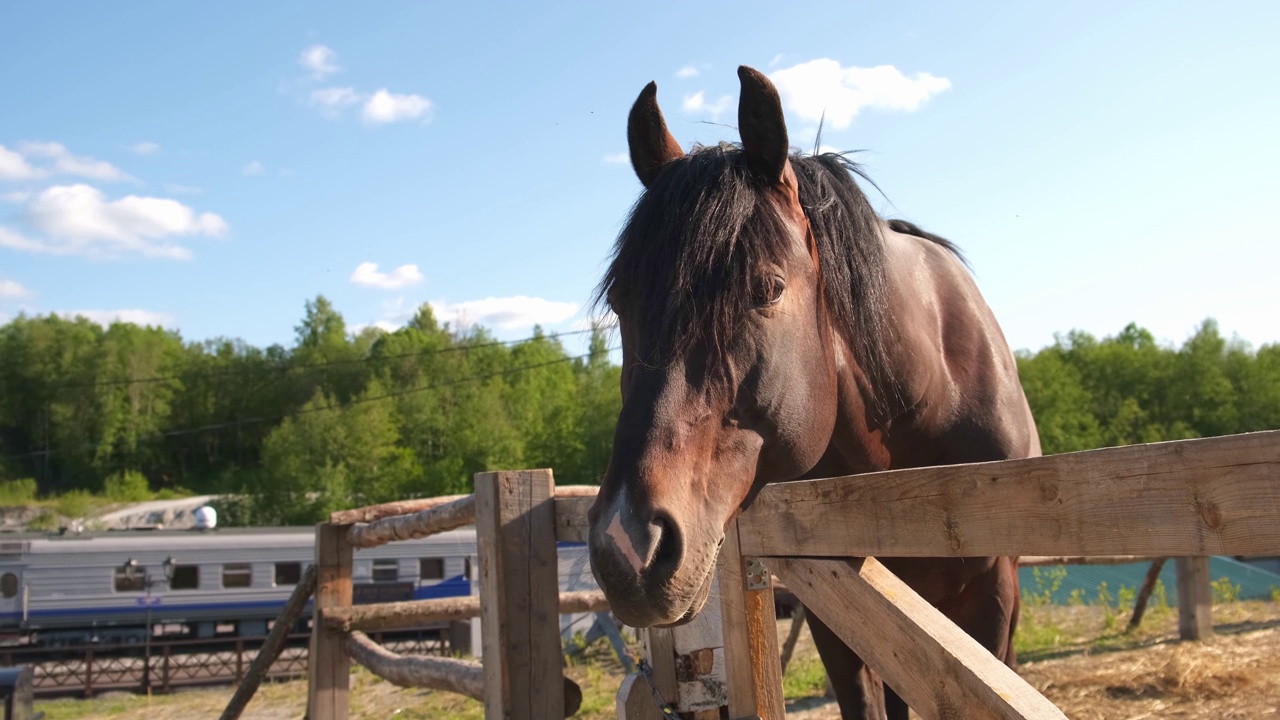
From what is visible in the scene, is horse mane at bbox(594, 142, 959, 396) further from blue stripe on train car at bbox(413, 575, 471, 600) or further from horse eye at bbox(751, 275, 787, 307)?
blue stripe on train car at bbox(413, 575, 471, 600)

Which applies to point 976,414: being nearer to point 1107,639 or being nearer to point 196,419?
point 1107,639

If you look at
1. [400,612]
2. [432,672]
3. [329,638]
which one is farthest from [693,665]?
[329,638]

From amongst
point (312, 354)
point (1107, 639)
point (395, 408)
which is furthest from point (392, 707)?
point (312, 354)

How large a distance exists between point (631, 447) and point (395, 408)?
53059mm

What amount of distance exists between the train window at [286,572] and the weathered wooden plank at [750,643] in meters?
20.6

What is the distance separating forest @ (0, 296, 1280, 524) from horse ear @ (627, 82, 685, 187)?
28921 mm

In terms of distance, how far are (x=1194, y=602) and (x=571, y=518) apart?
698 centimetres

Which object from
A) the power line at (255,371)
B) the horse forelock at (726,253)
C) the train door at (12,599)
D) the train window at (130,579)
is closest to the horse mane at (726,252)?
the horse forelock at (726,253)

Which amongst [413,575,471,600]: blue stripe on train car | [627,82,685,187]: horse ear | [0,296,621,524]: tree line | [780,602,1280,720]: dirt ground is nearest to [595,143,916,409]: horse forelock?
[627,82,685,187]: horse ear

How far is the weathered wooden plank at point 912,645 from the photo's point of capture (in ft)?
4.41

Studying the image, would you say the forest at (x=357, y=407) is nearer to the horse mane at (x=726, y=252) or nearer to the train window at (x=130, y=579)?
the train window at (x=130, y=579)

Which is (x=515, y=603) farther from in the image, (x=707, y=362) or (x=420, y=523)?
(x=707, y=362)

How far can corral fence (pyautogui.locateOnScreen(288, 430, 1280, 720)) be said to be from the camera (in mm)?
1066

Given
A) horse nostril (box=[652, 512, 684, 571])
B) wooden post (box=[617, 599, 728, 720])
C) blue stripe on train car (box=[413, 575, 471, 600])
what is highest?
horse nostril (box=[652, 512, 684, 571])
